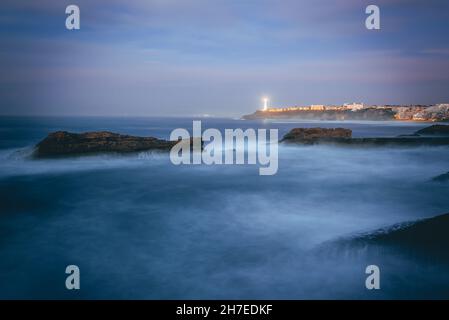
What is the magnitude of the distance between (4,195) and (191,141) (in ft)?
46.5

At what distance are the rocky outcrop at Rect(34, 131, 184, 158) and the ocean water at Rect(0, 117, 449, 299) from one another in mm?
828

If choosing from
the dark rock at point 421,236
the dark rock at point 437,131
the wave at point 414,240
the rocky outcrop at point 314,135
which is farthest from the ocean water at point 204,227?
the dark rock at point 437,131

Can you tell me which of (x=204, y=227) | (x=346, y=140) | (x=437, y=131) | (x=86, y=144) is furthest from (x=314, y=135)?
(x=204, y=227)

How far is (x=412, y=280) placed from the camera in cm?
736

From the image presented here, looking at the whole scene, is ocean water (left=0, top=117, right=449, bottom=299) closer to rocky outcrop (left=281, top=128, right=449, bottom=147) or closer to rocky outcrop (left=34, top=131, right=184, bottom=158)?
rocky outcrop (left=34, top=131, right=184, bottom=158)

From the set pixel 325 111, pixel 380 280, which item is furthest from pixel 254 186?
pixel 325 111

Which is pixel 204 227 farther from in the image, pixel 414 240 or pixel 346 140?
pixel 346 140

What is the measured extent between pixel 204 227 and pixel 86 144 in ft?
44.9

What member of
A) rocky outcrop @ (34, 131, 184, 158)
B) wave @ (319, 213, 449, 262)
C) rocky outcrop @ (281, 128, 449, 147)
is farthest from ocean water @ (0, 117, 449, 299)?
rocky outcrop @ (281, 128, 449, 147)

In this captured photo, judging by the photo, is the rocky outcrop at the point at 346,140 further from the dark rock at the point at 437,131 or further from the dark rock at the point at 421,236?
the dark rock at the point at 421,236

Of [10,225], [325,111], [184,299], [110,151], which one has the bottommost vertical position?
[184,299]

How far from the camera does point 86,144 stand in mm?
21812

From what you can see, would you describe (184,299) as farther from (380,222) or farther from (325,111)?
(325,111)

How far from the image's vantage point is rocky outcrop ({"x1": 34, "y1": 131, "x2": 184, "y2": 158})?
69.9ft
